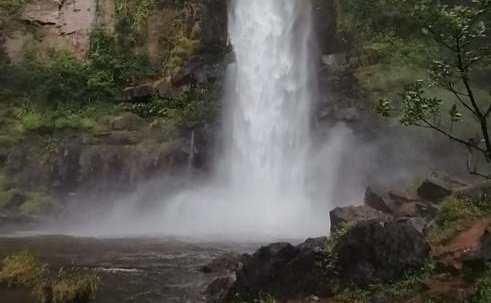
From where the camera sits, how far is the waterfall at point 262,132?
23906 millimetres

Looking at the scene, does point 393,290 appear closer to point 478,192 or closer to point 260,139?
point 478,192

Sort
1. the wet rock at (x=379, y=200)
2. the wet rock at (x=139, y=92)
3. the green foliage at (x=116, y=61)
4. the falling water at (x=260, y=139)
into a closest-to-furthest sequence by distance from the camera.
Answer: the wet rock at (x=379, y=200) → the falling water at (x=260, y=139) → the wet rock at (x=139, y=92) → the green foliage at (x=116, y=61)

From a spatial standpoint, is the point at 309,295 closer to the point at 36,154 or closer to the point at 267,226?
the point at 267,226

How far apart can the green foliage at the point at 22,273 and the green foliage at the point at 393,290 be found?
5806 millimetres

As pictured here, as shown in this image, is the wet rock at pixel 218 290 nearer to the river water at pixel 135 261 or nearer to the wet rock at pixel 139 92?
the river water at pixel 135 261

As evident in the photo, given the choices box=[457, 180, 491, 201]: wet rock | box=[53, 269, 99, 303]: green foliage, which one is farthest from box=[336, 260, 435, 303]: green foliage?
box=[457, 180, 491, 201]: wet rock

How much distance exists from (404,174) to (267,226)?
21.3 feet

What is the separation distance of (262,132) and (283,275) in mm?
18325

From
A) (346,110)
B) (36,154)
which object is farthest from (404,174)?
(36,154)

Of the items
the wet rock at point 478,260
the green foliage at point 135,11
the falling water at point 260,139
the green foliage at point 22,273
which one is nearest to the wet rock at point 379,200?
the falling water at point 260,139

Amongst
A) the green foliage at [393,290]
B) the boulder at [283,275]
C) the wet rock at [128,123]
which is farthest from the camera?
the wet rock at [128,123]

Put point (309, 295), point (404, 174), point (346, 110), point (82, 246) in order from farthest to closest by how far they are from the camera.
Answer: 1. point (346, 110)
2. point (404, 174)
3. point (82, 246)
4. point (309, 295)

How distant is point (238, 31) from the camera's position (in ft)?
101

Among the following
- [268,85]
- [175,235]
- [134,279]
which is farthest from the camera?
[268,85]
